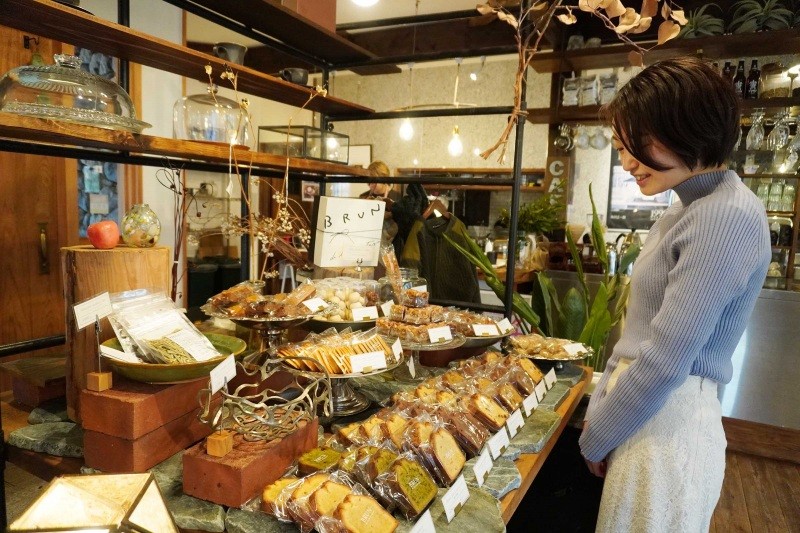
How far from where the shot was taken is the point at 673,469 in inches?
41.3

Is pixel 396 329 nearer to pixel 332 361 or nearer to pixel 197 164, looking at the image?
pixel 332 361

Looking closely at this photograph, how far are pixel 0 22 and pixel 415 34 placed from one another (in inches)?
174

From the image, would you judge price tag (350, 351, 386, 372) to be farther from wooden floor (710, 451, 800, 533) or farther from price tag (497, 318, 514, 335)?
wooden floor (710, 451, 800, 533)

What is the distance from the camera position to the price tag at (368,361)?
122cm

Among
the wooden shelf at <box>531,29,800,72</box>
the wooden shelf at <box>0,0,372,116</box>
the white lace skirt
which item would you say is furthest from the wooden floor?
the wooden shelf at <box>0,0,372,116</box>

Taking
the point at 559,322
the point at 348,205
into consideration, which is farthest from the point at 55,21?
the point at 559,322

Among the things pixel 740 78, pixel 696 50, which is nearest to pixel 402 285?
pixel 696 50

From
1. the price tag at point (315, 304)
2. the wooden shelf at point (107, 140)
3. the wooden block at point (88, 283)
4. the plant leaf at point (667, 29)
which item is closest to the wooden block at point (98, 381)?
the wooden block at point (88, 283)

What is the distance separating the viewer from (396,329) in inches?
59.9

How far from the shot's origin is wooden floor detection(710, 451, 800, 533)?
8.08 feet

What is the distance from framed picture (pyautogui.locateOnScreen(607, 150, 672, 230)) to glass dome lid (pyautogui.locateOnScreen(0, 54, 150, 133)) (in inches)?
206

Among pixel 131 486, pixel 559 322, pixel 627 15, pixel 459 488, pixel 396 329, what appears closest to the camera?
pixel 131 486

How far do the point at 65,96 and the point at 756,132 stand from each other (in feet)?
13.3

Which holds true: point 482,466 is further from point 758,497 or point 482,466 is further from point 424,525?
point 758,497
